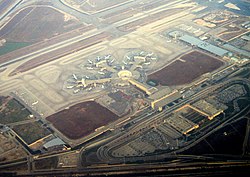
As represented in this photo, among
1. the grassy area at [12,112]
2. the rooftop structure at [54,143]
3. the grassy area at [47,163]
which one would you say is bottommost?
the grassy area at [47,163]

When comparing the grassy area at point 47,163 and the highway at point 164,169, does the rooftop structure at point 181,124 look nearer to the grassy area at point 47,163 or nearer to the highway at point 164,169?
the highway at point 164,169

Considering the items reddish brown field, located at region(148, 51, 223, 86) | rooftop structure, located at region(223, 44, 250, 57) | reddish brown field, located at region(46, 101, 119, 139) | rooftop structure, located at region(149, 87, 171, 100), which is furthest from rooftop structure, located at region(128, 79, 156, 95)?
rooftop structure, located at region(223, 44, 250, 57)

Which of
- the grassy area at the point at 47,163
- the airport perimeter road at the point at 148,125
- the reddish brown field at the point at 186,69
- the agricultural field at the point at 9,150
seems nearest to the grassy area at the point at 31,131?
the agricultural field at the point at 9,150

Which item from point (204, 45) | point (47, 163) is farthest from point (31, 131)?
point (204, 45)

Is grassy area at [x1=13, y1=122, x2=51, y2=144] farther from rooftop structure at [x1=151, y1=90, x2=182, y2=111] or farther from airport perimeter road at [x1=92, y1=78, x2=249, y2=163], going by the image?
rooftop structure at [x1=151, y1=90, x2=182, y2=111]

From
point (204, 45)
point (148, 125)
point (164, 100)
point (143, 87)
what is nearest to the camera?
point (148, 125)

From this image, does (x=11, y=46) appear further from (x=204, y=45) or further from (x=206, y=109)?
(x=206, y=109)

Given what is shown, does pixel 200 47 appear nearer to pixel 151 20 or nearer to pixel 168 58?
pixel 168 58
